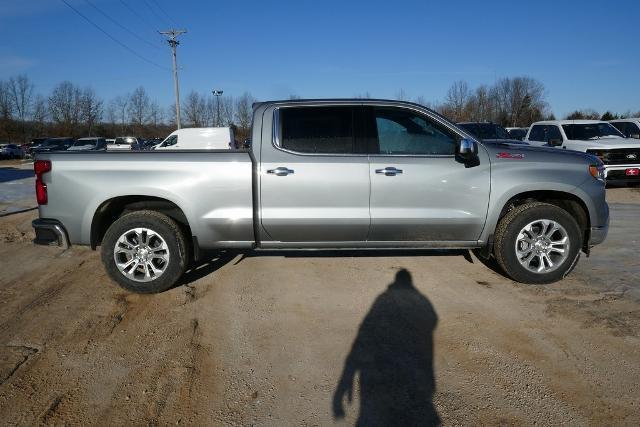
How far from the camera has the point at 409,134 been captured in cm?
469

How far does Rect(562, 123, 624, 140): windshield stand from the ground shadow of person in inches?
442

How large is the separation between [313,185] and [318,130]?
0.62 m

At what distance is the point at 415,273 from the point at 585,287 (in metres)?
1.77

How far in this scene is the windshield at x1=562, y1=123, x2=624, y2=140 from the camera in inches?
512

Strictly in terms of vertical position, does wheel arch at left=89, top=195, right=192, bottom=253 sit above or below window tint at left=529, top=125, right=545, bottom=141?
below

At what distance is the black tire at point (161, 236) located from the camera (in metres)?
4.48

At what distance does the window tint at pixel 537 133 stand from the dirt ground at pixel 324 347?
9671mm

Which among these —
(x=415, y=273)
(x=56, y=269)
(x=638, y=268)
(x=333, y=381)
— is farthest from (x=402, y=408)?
(x=56, y=269)

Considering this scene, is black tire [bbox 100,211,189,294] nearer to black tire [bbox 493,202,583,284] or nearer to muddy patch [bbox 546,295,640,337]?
black tire [bbox 493,202,583,284]

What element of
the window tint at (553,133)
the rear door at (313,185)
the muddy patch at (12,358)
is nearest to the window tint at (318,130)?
the rear door at (313,185)

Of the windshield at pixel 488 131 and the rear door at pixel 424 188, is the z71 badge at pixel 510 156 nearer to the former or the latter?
the rear door at pixel 424 188

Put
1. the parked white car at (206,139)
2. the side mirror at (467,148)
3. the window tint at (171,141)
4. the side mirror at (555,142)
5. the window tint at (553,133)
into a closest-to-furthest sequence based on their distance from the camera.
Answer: the side mirror at (467,148) → the side mirror at (555,142) → the window tint at (553,133) → the parked white car at (206,139) → the window tint at (171,141)

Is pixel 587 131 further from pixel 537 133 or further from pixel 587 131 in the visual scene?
pixel 537 133

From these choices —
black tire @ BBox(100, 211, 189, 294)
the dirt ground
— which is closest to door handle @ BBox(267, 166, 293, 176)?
black tire @ BBox(100, 211, 189, 294)
